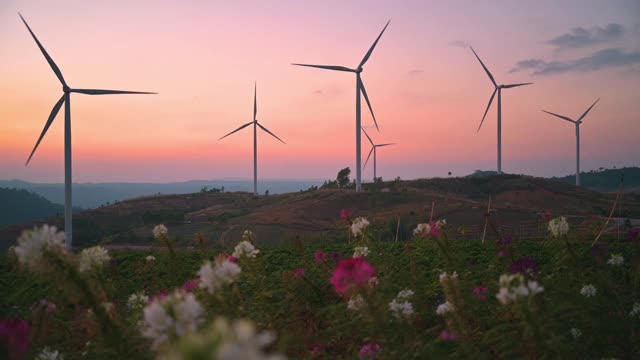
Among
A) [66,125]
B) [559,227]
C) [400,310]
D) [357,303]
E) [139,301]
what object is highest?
[66,125]

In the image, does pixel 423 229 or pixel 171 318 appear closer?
pixel 171 318

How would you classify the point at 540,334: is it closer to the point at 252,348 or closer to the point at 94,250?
the point at 252,348

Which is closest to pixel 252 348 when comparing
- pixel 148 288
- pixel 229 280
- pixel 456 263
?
pixel 229 280

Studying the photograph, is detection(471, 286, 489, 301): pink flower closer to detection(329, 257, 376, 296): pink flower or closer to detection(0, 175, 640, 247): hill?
detection(329, 257, 376, 296): pink flower

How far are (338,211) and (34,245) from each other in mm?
31925

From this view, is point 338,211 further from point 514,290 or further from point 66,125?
point 514,290

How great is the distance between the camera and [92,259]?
353 cm

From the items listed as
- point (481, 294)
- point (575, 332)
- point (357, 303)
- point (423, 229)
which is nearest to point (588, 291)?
point (575, 332)

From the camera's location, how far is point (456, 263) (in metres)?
6.51

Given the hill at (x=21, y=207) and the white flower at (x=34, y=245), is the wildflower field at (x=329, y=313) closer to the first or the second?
the white flower at (x=34, y=245)

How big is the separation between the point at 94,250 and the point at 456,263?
439 centimetres

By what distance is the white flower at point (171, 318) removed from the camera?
2.19 metres

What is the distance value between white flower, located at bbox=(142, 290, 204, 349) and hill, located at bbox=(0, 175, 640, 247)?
59.0 ft

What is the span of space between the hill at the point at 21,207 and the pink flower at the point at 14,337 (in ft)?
385
